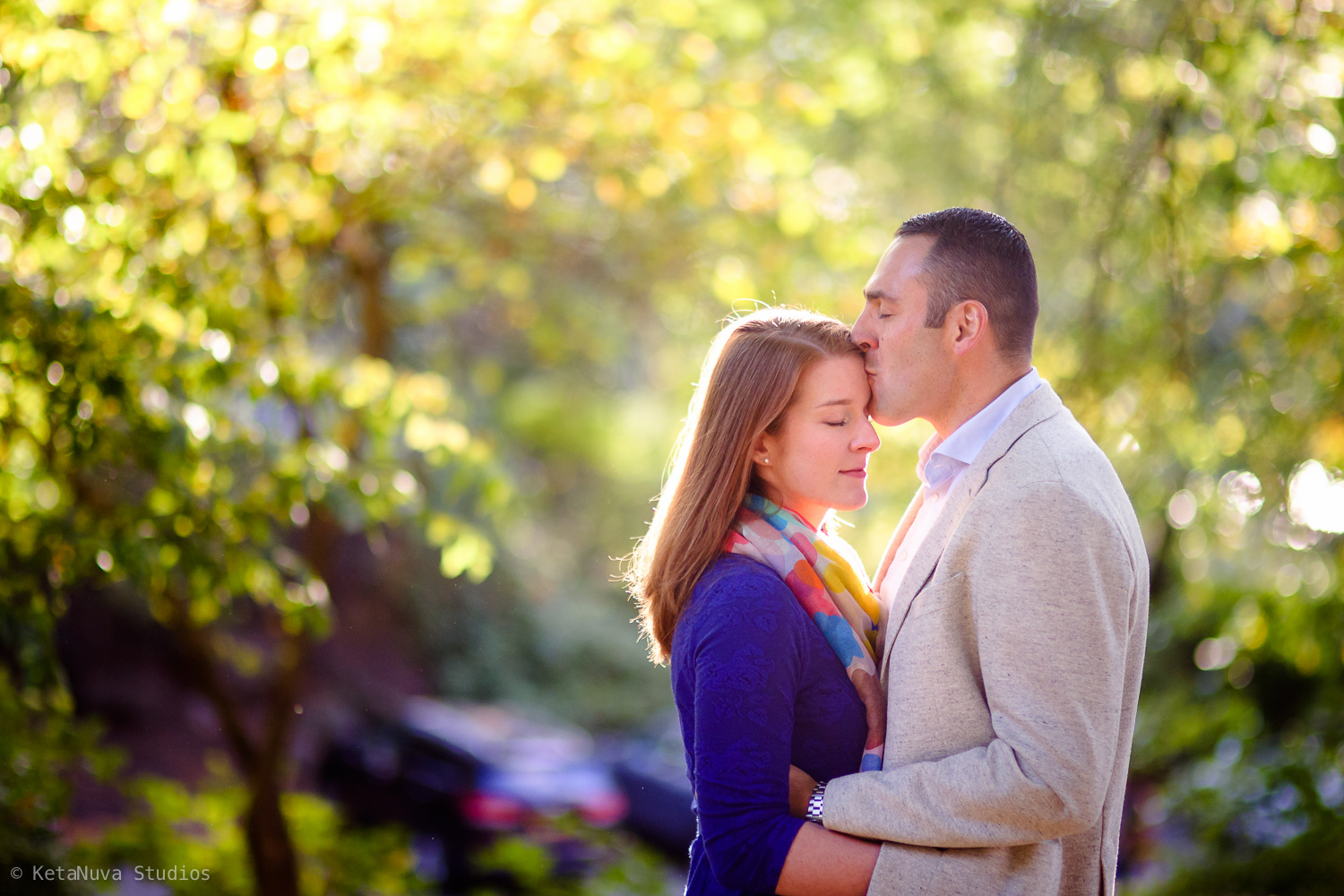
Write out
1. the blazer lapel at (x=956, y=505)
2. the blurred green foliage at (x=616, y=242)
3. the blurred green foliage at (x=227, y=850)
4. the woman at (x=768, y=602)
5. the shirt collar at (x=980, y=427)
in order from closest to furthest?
the woman at (x=768, y=602), the blazer lapel at (x=956, y=505), the shirt collar at (x=980, y=427), the blurred green foliage at (x=616, y=242), the blurred green foliage at (x=227, y=850)

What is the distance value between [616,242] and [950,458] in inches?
154

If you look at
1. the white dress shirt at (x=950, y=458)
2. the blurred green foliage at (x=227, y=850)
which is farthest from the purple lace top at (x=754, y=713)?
the blurred green foliage at (x=227, y=850)

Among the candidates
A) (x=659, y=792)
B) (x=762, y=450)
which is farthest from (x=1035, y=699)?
(x=659, y=792)

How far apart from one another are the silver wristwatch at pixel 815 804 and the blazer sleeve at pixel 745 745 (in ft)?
0.21

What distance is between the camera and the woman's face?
2.02 m

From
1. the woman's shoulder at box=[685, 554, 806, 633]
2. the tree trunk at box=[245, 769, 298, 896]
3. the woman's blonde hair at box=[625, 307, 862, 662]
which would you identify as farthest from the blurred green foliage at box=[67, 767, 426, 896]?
the woman's shoulder at box=[685, 554, 806, 633]

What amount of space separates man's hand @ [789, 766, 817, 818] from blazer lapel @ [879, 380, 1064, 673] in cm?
24

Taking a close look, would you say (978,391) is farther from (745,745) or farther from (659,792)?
(659,792)

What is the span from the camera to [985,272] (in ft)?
6.51

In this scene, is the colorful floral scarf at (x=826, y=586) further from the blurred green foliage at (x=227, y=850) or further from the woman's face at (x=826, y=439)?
the blurred green foliage at (x=227, y=850)

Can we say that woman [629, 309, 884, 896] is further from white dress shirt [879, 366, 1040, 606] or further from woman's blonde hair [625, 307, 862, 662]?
white dress shirt [879, 366, 1040, 606]

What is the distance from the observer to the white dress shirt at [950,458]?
6.37ft

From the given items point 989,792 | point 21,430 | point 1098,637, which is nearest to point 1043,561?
point 1098,637

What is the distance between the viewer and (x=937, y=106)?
6852mm
